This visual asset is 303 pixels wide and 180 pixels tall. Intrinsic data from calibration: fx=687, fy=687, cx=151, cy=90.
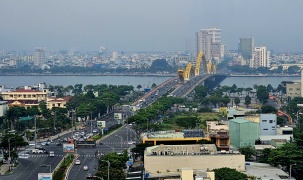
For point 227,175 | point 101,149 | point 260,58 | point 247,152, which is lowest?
point 101,149

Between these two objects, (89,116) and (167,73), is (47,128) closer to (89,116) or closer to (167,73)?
(89,116)

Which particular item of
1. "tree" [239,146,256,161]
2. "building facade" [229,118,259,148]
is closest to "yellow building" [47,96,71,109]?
"building facade" [229,118,259,148]

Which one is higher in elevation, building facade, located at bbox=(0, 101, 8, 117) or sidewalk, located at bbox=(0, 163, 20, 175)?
building facade, located at bbox=(0, 101, 8, 117)

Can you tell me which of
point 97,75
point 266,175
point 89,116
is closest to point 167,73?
point 97,75

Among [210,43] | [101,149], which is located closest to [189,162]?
[101,149]

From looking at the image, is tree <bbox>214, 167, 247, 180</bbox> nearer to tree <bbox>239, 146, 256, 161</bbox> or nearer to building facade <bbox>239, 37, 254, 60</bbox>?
tree <bbox>239, 146, 256, 161</bbox>

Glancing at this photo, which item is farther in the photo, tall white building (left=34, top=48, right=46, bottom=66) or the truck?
tall white building (left=34, top=48, right=46, bottom=66)

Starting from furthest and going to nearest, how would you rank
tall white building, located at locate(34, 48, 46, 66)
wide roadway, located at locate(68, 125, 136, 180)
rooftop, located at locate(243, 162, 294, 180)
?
1. tall white building, located at locate(34, 48, 46, 66)
2. wide roadway, located at locate(68, 125, 136, 180)
3. rooftop, located at locate(243, 162, 294, 180)

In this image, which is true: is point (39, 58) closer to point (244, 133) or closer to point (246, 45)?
point (246, 45)
